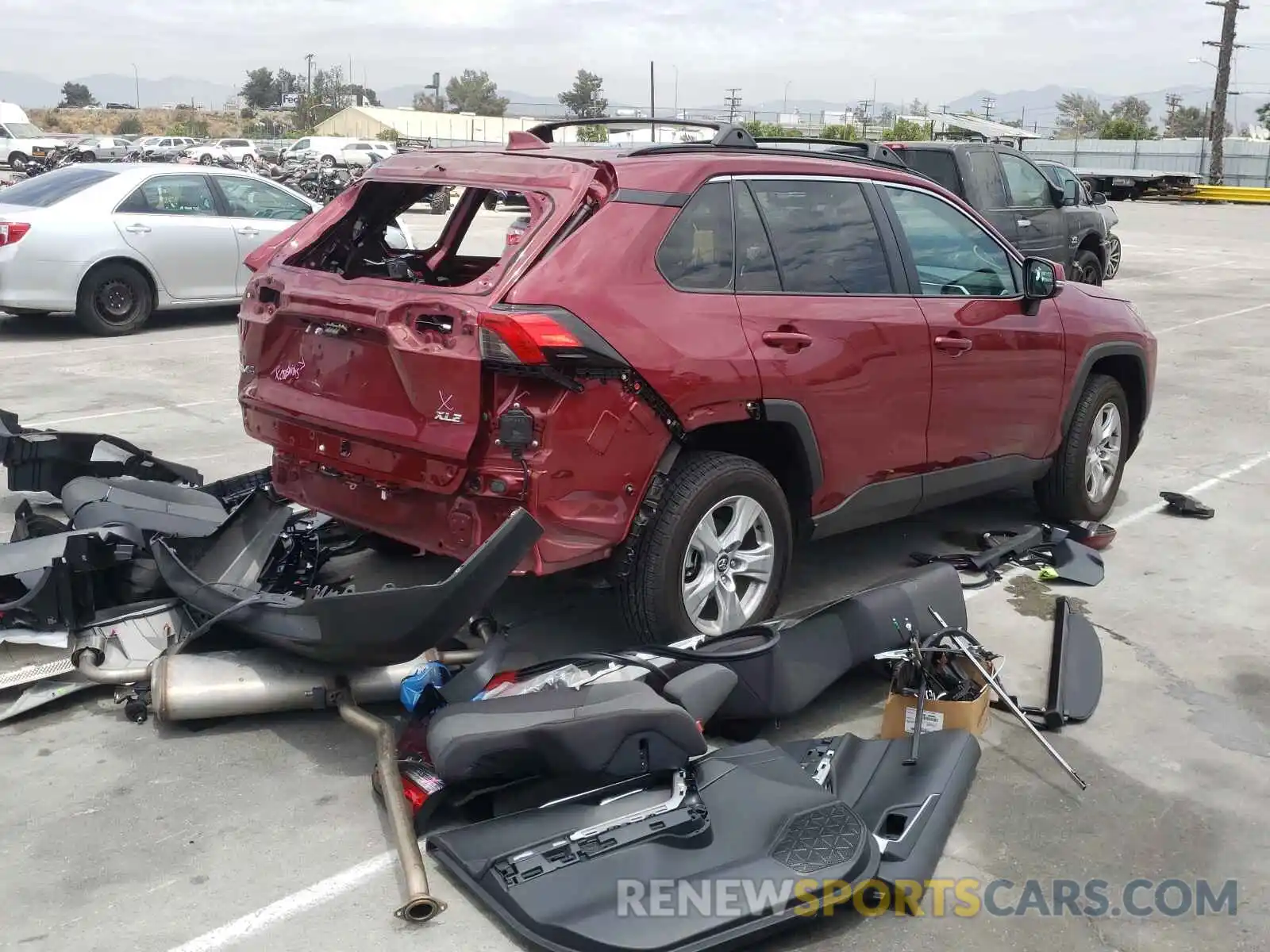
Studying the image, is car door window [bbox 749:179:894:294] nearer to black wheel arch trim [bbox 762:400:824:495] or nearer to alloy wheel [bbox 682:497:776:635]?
black wheel arch trim [bbox 762:400:824:495]

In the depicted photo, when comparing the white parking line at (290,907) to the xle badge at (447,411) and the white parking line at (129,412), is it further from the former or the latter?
the white parking line at (129,412)

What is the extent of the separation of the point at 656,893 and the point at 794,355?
2310 mm

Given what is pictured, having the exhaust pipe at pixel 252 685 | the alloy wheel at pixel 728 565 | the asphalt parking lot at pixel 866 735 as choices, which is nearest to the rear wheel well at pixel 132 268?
the asphalt parking lot at pixel 866 735

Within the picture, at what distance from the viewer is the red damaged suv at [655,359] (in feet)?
13.7

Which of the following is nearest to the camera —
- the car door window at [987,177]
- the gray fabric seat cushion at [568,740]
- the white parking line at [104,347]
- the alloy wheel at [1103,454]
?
the gray fabric seat cushion at [568,740]

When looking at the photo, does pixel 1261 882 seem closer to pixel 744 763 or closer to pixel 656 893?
pixel 744 763

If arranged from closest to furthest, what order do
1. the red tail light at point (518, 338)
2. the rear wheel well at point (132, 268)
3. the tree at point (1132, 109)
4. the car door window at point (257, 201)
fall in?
the red tail light at point (518, 338), the rear wheel well at point (132, 268), the car door window at point (257, 201), the tree at point (1132, 109)

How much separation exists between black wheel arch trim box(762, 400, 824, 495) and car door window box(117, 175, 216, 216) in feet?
30.6

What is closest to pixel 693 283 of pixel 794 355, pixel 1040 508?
pixel 794 355

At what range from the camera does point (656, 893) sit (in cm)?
319

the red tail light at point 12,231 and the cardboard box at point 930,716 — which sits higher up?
the red tail light at point 12,231

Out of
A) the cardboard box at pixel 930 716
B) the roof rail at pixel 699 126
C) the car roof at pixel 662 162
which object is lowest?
the cardboard box at pixel 930 716

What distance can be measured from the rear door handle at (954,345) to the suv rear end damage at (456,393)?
162 centimetres

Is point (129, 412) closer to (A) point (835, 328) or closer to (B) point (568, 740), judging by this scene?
(A) point (835, 328)
